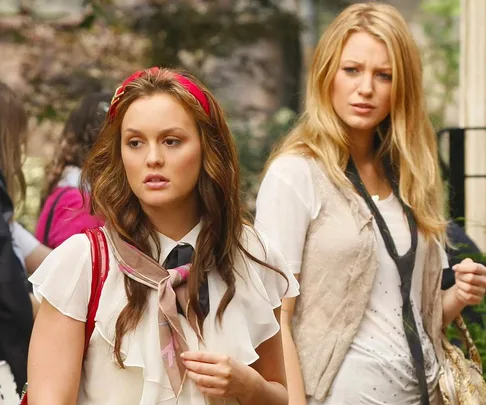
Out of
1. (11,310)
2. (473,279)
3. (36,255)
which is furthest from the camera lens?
(36,255)

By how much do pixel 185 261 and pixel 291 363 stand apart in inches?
46.4

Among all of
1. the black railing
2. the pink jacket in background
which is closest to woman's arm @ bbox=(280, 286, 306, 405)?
the pink jacket in background

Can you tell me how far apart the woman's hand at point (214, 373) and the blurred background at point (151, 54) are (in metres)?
6.81

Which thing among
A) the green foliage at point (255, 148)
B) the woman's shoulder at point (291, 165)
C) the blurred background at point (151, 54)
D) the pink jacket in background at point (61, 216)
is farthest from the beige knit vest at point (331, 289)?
the blurred background at point (151, 54)

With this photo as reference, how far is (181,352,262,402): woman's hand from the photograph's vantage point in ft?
10.1

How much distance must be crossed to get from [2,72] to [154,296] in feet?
27.3

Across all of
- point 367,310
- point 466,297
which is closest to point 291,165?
point 367,310

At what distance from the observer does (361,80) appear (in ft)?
15.3

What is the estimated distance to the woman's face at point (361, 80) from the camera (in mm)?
4668

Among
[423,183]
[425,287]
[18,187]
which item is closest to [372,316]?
[425,287]

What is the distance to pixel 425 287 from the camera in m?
4.64

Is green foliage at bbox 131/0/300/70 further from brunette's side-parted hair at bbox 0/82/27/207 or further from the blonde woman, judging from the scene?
the blonde woman

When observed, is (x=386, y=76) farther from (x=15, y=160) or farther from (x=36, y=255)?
(x=36, y=255)

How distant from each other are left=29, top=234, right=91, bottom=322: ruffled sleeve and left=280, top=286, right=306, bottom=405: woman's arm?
52.1 inches
